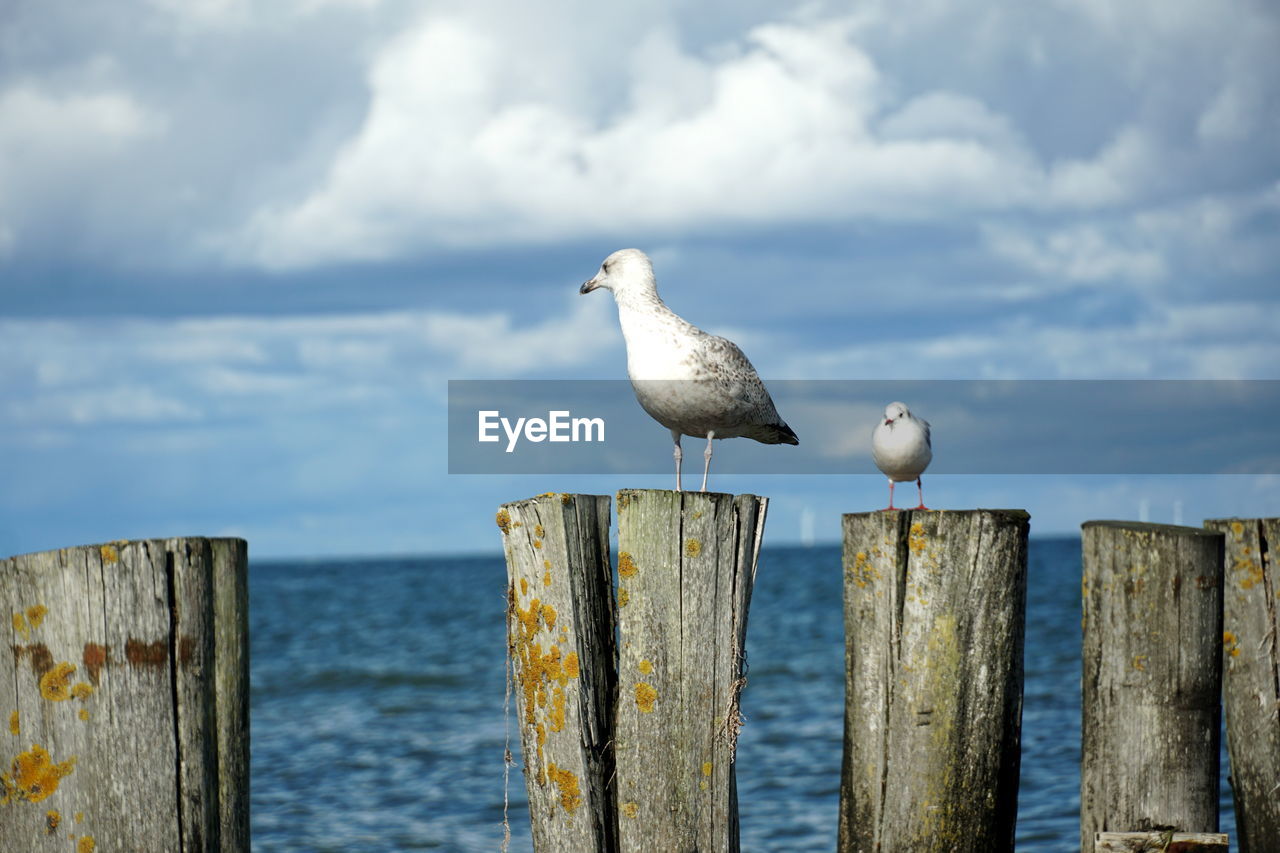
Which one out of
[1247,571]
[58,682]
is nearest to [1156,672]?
[1247,571]

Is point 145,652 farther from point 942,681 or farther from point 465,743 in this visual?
point 465,743

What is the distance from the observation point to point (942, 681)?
4820mm

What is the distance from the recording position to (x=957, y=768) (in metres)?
4.82

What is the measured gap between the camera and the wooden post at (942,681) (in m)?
4.82

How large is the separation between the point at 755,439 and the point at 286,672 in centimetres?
1891

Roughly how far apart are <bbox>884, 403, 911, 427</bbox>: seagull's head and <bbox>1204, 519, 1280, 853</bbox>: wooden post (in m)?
1.79

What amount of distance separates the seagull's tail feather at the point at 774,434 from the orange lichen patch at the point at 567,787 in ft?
9.96

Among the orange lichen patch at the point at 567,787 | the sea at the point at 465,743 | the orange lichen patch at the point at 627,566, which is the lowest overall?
the sea at the point at 465,743

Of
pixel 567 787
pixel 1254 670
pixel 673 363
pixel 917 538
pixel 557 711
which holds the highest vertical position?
pixel 673 363

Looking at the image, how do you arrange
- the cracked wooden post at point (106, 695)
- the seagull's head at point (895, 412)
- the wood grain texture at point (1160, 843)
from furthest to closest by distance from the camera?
the seagull's head at point (895, 412) < the wood grain texture at point (1160, 843) < the cracked wooden post at point (106, 695)

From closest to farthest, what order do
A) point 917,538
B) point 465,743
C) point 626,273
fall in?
point 917,538 → point 626,273 → point 465,743

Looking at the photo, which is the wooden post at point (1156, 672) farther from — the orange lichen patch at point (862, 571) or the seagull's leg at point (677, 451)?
the seagull's leg at point (677, 451)

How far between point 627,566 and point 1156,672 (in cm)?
224

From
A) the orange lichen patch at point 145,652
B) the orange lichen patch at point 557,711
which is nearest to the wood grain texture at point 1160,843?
the orange lichen patch at point 557,711
